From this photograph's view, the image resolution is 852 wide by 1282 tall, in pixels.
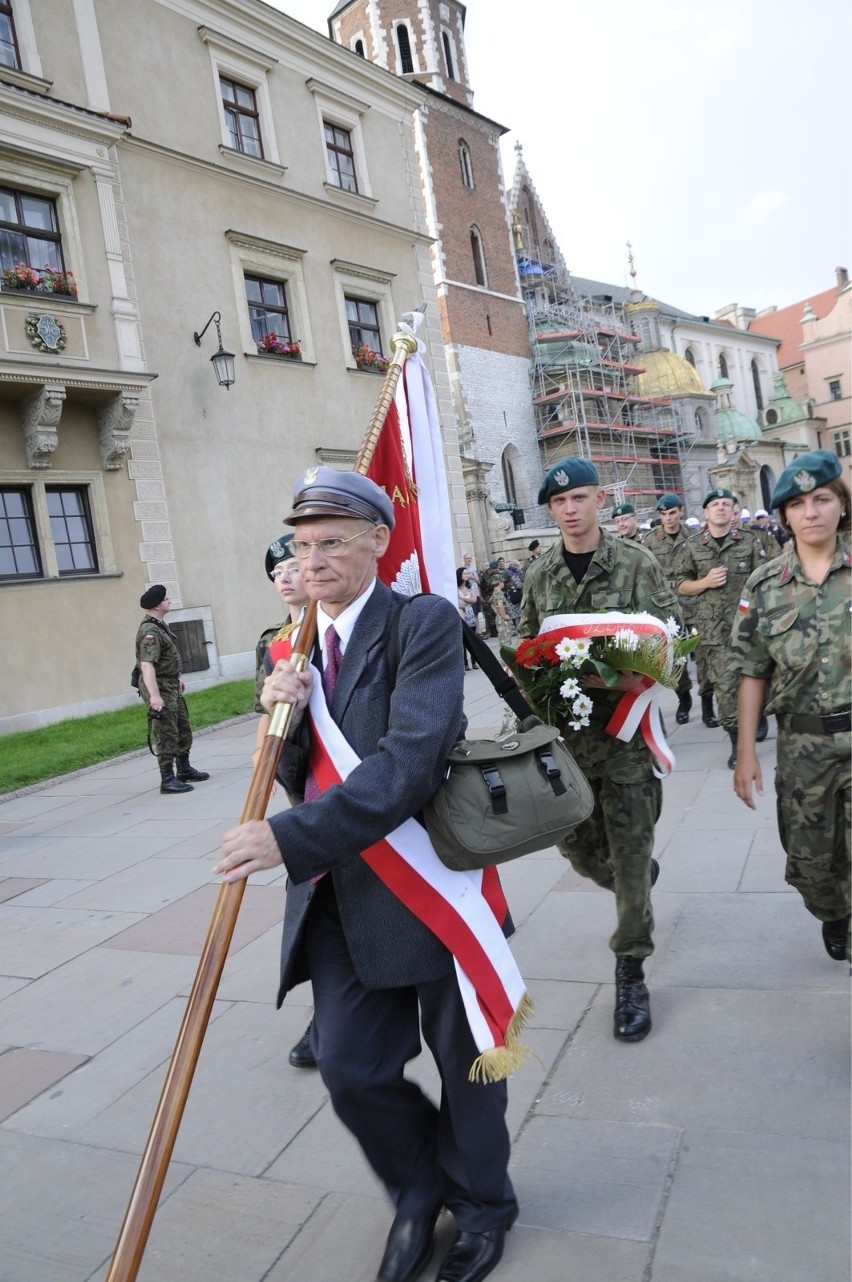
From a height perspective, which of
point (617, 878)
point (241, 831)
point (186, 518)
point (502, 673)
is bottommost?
point (617, 878)

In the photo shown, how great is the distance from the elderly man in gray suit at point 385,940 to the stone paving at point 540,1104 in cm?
21

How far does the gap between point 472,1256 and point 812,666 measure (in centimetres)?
203

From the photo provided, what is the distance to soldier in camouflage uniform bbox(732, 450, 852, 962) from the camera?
9.94 feet

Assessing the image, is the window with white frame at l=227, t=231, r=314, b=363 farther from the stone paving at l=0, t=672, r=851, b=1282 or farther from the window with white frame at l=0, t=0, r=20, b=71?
the stone paving at l=0, t=672, r=851, b=1282

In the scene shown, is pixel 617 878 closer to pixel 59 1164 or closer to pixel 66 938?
pixel 59 1164

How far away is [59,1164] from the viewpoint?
2.97 meters

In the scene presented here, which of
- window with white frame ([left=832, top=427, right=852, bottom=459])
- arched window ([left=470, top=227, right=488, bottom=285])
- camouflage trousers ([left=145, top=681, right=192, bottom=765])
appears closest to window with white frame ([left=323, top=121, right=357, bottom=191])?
camouflage trousers ([left=145, top=681, right=192, bottom=765])

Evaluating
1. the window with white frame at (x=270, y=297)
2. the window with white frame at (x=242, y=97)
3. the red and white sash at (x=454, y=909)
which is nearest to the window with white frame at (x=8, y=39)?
the window with white frame at (x=242, y=97)

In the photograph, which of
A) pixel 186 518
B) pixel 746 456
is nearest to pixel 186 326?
pixel 186 518

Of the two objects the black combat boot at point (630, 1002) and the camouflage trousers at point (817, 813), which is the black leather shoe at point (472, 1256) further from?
the camouflage trousers at point (817, 813)

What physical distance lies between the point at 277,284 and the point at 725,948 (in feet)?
59.4

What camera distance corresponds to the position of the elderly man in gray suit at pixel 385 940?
2098 mm

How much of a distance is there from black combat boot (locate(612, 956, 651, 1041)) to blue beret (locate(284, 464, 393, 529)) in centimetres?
214

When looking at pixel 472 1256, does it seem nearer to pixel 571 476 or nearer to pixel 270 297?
pixel 571 476
